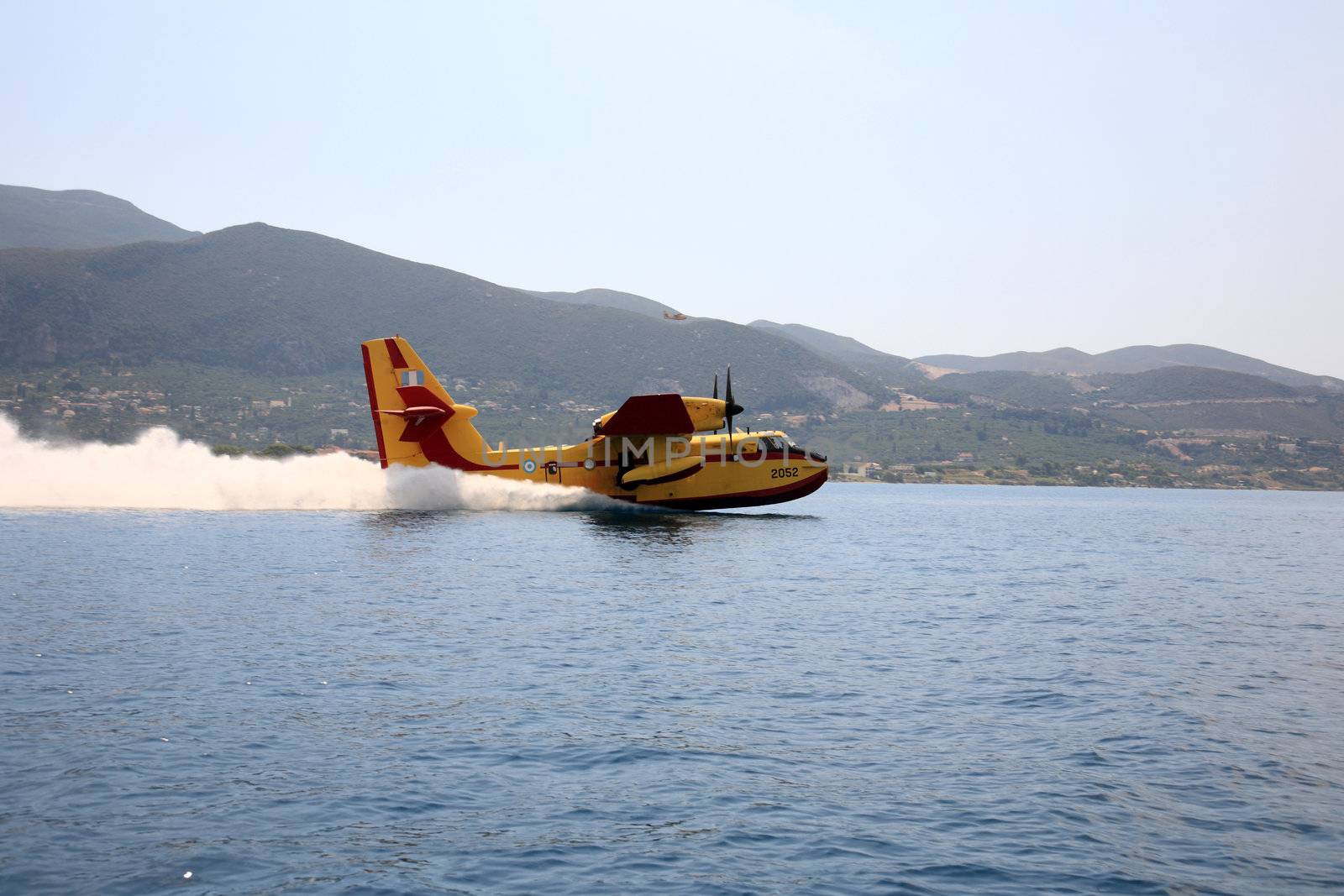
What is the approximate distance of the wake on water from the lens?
2096 inches

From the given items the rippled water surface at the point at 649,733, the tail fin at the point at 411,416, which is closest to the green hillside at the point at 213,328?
the tail fin at the point at 411,416

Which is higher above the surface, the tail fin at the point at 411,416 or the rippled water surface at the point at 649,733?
the tail fin at the point at 411,416

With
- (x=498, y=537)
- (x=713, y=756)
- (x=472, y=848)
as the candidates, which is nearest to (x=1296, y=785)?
(x=713, y=756)

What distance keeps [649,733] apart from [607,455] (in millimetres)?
39048

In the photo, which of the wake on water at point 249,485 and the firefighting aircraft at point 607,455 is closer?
the firefighting aircraft at point 607,455

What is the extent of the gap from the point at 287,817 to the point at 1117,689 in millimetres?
13760

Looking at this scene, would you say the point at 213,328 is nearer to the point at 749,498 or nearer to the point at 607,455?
the point at 607,455

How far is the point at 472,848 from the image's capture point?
10047 millimetres

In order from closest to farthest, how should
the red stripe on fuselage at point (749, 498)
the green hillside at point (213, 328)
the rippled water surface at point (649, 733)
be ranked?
the rippled water surface at point (649, 733)
the red stripe on fuselage at point (749, 498)
the green hillside at point (213, 328)

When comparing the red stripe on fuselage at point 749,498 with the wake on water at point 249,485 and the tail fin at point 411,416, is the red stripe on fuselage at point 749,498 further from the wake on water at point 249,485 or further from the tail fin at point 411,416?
the tail fin at point 411,416

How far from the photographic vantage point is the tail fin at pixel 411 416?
5219 cm

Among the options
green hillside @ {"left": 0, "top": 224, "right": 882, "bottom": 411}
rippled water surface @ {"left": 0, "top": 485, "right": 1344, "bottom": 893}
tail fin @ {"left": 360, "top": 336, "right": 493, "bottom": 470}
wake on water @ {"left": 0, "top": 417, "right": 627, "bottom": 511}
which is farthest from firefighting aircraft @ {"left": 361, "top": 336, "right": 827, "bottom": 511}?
green hillside @ {"left": 0, "top": 224, "right": 882, "bottom": 411}

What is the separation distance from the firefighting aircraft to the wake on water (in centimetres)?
93

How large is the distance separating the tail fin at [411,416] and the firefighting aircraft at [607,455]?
43 mm
